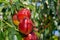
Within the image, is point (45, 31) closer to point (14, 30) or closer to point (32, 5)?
point (32, 5)

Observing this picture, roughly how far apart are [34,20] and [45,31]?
0.08 metres

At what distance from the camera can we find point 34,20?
3.43 feet

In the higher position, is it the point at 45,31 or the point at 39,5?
the point at 39,5

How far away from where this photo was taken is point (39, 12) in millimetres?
1062

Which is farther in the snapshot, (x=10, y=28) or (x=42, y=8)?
(x=42, y=8)

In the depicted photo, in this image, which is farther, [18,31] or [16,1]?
[16,1]

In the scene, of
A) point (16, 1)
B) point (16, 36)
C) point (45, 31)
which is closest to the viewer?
point (16, 36)

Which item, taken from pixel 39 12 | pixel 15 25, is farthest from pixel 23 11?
pixel 39 12

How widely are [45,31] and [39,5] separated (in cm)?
14

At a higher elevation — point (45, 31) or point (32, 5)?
point (32, 5)

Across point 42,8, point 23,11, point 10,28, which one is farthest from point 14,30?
point 42,8

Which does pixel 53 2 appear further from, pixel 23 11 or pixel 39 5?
pixel 23 11

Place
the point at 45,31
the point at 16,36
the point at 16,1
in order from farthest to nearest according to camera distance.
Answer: the point at 45,31 < the point at 16,1 < the point at 16,36

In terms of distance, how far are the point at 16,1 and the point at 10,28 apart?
7.5 inches
